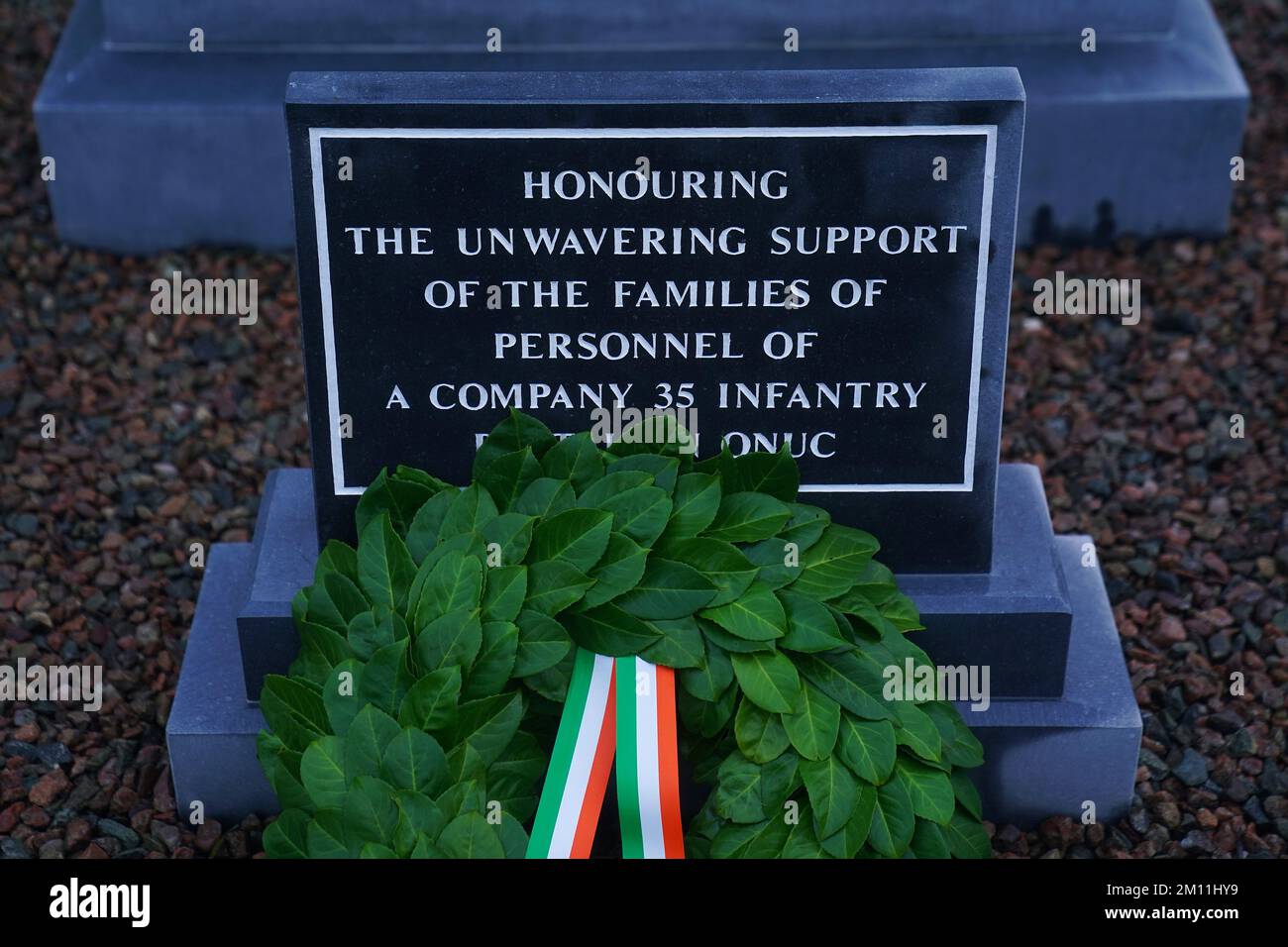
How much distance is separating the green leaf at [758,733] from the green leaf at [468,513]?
68 cm

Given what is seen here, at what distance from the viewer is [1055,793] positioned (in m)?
4.21

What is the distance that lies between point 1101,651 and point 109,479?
9.71ft

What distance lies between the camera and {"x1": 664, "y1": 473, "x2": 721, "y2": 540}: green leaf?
12.5 ft

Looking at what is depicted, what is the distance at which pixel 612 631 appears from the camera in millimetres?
3725

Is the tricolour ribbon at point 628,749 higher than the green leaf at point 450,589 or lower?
lower

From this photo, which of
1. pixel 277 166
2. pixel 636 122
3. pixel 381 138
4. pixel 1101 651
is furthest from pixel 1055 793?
pixel 277 166

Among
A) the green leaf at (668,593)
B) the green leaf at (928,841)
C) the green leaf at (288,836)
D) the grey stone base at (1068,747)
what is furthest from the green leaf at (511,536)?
the grey stone base at (1068,747)

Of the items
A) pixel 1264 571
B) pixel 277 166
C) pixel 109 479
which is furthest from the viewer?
pixel 277 166

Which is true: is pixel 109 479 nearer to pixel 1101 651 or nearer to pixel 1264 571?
pixel 1101 651

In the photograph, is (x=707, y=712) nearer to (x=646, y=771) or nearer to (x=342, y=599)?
(x=646, y=771)

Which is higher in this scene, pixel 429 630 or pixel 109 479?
pixel 429 630

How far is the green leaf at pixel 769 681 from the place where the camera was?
368cm

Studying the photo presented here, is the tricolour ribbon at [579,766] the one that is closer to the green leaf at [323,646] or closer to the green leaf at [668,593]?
the green leaf at [668,593]

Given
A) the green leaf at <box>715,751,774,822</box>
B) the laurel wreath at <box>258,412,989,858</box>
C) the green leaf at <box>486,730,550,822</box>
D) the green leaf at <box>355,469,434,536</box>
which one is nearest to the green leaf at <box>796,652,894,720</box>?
the laurel wreath at <box>258,412,989,858</box>
